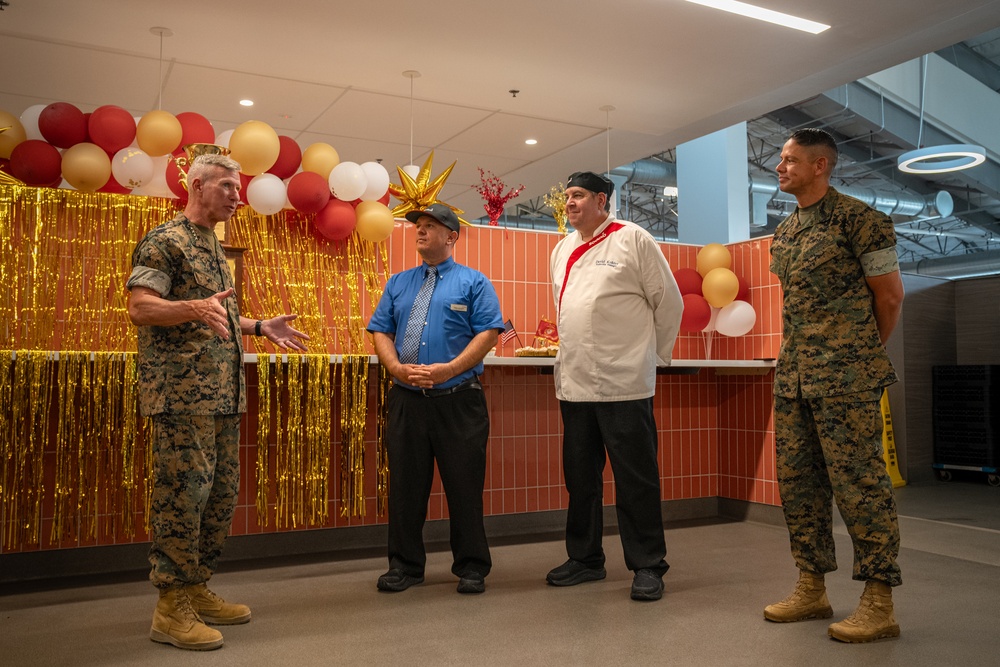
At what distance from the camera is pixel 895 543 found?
275 centimetres

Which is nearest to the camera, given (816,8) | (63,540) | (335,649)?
(335,649)

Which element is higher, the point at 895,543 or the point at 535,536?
the point at 895,543

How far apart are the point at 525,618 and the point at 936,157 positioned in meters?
7.05

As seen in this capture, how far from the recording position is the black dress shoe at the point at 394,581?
3.41m

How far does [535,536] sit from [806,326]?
91.2 inches

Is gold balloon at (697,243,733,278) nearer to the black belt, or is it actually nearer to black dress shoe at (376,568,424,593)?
the black belt

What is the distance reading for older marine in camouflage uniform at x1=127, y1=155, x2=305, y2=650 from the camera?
2674 millimetres

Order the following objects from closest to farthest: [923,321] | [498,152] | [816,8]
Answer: [816,8]
[498,152]
[923,321]

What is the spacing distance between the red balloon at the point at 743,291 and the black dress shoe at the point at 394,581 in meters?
2.87

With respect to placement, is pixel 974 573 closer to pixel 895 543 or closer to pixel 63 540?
pixel 895 543

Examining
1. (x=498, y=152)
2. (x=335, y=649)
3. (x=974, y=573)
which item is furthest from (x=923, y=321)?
(x=335, y=649)

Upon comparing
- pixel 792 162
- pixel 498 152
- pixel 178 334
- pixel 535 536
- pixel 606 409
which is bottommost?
pixel 535 536

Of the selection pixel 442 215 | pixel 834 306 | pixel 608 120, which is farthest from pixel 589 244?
pixel 608 120

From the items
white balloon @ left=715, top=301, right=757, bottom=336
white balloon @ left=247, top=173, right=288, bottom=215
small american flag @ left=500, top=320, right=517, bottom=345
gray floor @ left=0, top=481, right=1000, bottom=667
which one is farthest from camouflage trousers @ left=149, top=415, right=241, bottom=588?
white balloon @ left=715, top=301, right=757, bottom=336
